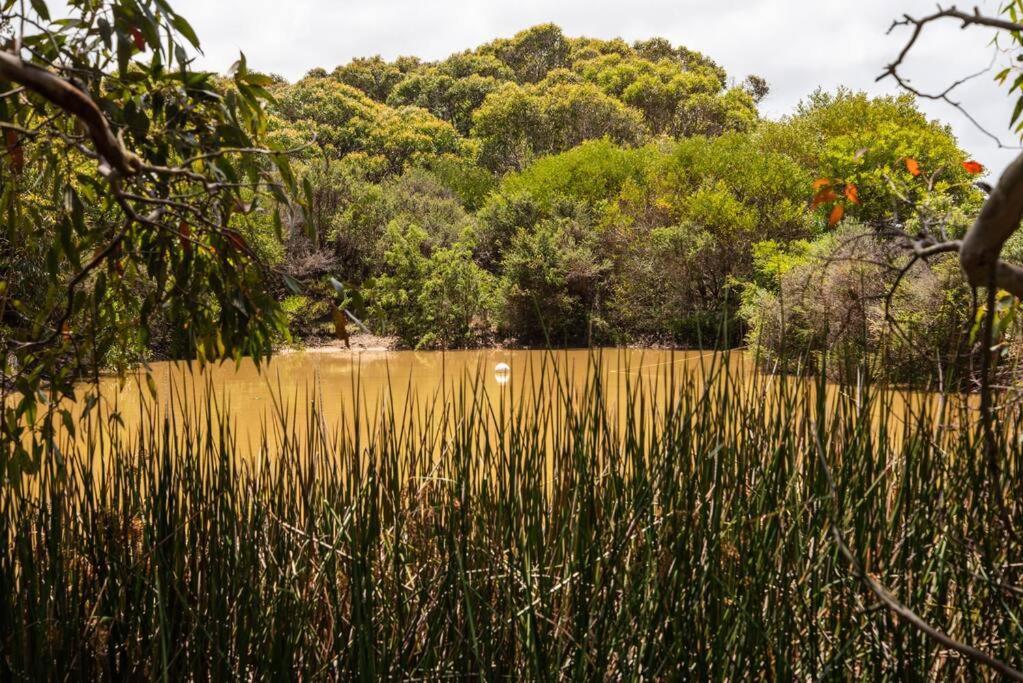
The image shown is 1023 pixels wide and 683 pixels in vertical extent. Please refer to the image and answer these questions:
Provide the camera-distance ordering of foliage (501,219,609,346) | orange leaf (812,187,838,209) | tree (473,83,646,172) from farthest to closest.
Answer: tree (473,83,646,172)
foliage (501,219,609,346)
orange leaf (812,187,838,209)

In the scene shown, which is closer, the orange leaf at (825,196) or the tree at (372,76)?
the orange leaf at (825,196)

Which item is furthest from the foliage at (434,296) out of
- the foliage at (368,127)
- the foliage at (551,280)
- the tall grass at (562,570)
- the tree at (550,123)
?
the tall grass at (562,570)

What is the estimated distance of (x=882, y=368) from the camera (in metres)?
1.88

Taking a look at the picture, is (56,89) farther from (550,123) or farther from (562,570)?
(550,123)

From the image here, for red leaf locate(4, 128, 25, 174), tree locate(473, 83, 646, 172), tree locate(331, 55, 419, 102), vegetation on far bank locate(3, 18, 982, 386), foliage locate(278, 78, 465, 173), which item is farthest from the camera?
tree locate(331, 55, 419, 102)

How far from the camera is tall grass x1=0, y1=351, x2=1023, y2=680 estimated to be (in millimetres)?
1531

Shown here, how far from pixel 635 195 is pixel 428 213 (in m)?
4.42

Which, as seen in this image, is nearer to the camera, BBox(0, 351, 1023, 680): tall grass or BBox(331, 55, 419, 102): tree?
BBox(0, 351, 1023, 680): tall grass

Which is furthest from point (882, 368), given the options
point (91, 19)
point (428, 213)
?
point (428, 213)

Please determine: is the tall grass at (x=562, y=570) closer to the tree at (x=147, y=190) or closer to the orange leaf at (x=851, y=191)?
the tree at (x=147, y=190)

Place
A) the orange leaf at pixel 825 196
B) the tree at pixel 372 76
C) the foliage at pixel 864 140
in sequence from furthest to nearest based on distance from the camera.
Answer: the tree at pixel 372 76 → the foliage at pixel 864 140 → the orange leaf at pixel 825 196

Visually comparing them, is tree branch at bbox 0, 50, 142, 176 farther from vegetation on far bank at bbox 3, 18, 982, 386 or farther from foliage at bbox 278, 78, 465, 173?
foliage at bbox 278, 78, 465, 173

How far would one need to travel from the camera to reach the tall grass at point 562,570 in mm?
1531

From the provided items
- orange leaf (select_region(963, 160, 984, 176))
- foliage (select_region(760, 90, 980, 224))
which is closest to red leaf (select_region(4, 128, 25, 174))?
orange leaf (select_region(963, 160, 984, 176))
